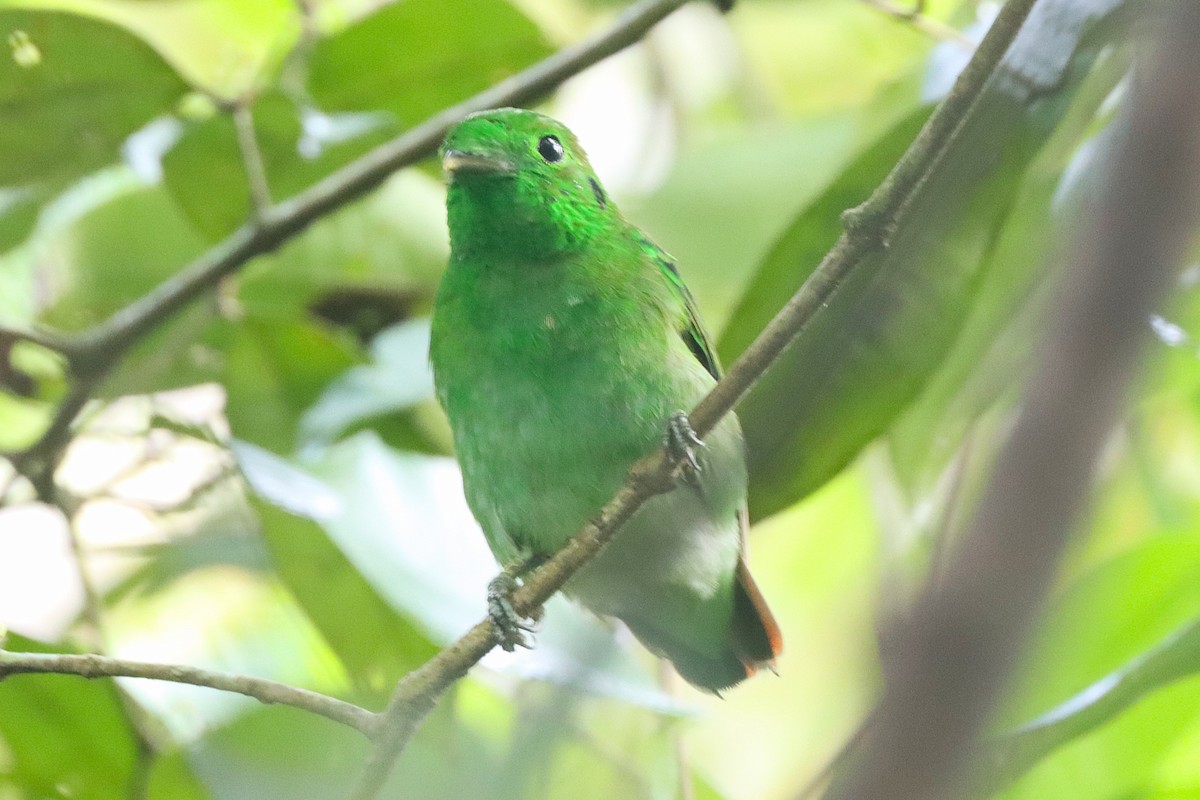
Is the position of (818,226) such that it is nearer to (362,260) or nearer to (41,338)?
(362,260)

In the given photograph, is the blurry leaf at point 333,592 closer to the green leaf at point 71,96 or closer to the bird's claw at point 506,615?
the bird's claw at point 506,615

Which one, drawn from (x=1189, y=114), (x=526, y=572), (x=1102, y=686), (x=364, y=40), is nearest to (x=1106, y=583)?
(x=1102, y=686)

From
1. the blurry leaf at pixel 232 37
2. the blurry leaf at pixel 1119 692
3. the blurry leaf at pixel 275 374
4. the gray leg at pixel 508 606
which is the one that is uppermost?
the blurry leaf at pixel 232 37

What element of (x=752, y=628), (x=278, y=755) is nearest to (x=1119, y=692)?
(x=752, y=628)

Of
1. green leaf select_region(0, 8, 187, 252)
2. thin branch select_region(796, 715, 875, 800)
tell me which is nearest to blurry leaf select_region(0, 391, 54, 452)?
green leaf select_region(0, 8, 187, 252)

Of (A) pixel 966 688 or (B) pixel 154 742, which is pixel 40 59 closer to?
(B) pixel 154 742

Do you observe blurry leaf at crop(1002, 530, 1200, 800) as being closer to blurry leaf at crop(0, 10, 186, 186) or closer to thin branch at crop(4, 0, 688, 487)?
thin branch at crop(4, 0, 688, 487)

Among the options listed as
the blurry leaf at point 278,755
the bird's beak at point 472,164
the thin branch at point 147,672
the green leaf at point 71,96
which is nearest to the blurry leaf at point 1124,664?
the blurry leaf at point 278,755
